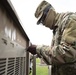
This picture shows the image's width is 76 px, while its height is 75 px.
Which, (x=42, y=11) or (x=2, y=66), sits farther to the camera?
(x=42, y=11)

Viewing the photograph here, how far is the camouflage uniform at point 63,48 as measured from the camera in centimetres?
183

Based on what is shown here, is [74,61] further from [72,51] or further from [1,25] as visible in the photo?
[1,25]

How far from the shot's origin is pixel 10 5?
1725 millimetres

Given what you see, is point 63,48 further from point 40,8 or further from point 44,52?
point 40,8

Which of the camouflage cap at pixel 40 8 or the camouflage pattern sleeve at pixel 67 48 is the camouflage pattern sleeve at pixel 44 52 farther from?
the camouflage cap at pixel 40 8

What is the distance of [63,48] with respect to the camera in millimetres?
1838

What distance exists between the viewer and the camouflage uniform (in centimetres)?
183

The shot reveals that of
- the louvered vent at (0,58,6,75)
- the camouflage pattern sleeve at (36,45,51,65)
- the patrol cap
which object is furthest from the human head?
the louvered vent at (0,58,6,75)

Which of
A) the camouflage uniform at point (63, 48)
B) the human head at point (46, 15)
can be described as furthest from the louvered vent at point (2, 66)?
the human head at point (46, 15)

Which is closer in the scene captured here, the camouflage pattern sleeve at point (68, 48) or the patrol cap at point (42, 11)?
the camouflage pattern sleeve at point (68, 48)

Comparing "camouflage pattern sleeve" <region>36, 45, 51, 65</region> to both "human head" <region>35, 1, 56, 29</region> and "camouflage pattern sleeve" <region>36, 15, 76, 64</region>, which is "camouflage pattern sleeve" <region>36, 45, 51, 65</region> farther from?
"human head" <region>35, 1, 56, 29</region>

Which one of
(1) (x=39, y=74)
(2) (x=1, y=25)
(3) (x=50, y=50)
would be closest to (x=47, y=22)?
(3) (x=50, y=50)

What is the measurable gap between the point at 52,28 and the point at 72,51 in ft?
Result: 1.54

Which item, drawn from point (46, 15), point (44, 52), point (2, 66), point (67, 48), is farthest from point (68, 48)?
point (2, 66)
